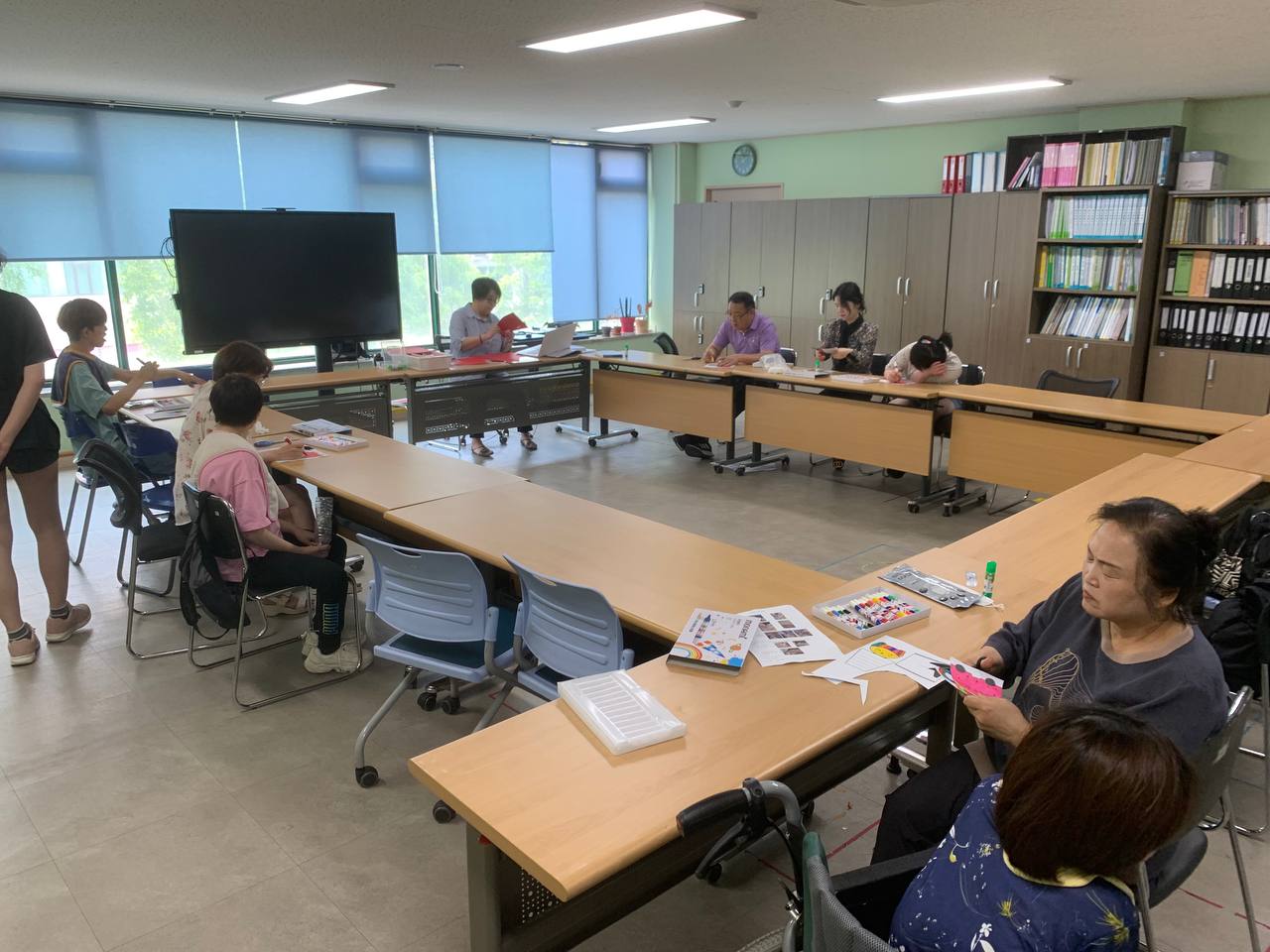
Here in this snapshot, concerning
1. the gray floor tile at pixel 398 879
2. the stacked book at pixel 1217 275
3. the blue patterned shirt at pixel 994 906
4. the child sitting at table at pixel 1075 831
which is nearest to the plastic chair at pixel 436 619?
the gray floor tile at pixel 398 879

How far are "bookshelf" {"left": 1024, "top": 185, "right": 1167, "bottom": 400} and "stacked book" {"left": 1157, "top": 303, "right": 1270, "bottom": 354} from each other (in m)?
0.16

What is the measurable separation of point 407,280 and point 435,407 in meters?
2.69

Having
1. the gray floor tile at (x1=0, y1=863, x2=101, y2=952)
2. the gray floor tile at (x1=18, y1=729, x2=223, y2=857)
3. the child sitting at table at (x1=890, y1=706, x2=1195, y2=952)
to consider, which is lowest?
the gray floor tile at (x1=0, y1=863, x2=101, y2=952)

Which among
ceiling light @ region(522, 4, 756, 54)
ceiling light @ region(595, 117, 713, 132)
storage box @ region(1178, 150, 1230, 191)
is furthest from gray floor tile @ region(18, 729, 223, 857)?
storage box @ region(1178, 150, 1230, 191)

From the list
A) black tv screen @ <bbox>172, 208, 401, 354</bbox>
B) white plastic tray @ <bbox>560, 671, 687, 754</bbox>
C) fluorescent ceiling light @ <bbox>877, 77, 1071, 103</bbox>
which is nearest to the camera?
white plastic tray @ <bbox>560, 671, 687, 754</bbox>

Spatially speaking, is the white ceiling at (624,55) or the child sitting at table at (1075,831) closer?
the child sitting at table at (1075,831)

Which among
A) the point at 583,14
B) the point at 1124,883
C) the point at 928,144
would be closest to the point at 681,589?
the point at 1124,883

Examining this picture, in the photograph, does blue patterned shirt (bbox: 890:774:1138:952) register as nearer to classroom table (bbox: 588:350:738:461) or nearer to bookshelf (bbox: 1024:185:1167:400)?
classroom table (bbox: 588:350:738:461)

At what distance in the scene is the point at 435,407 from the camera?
670 centimetres

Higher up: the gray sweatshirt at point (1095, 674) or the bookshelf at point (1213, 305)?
the bookshelf at point (1213, 305)

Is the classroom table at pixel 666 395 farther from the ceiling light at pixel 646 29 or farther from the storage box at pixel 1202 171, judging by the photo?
the storage box at pixel 1202 171

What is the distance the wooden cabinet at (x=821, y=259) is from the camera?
8570mm

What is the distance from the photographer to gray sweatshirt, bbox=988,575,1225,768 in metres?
1.70

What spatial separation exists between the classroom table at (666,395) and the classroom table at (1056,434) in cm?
169
